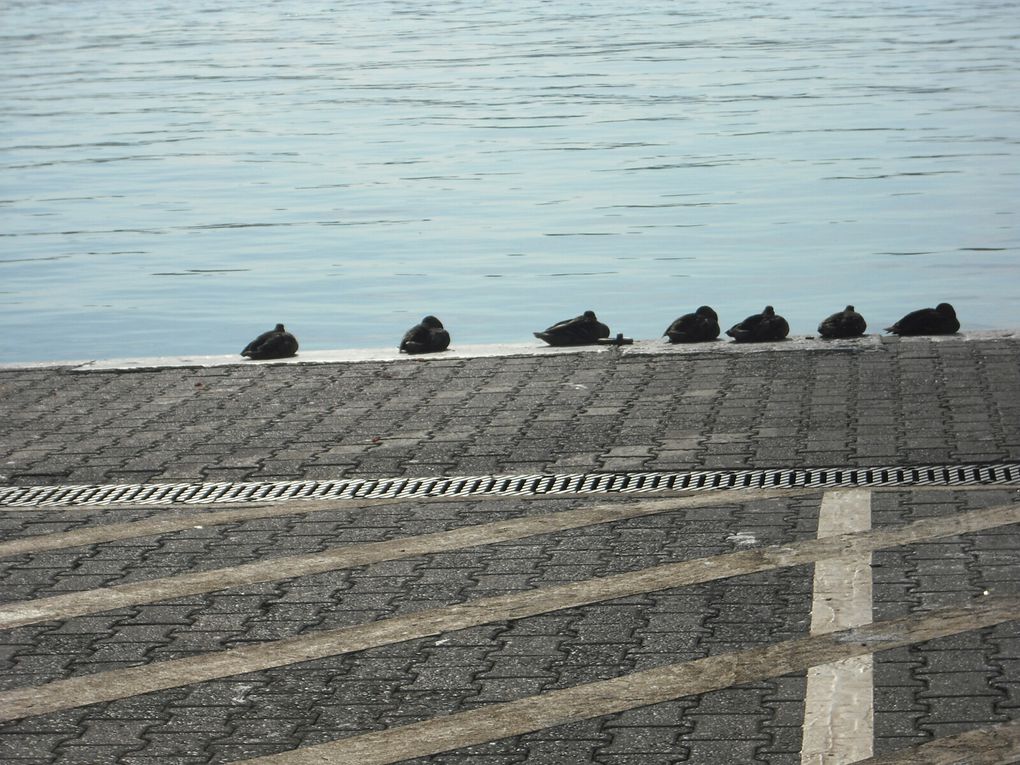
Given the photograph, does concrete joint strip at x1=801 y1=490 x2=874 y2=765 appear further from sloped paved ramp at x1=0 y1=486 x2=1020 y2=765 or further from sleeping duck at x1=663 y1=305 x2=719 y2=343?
sleeping duck at x1=663 y1=305 x2=719 y2=343

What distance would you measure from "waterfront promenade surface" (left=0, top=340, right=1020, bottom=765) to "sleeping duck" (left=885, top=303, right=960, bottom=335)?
141 cm

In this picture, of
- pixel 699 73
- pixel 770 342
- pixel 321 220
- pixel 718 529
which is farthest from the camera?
pixel 699 73

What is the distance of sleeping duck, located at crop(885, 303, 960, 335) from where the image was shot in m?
14.2

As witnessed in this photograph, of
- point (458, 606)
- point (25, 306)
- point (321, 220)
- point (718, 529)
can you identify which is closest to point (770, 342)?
point (718, 529)

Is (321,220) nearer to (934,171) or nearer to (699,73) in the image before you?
(934,171)

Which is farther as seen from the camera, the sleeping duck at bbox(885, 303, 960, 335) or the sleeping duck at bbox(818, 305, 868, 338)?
the sleeping duck at bbox(818, 305, 868, 338)

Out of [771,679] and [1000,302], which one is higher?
[771,679]

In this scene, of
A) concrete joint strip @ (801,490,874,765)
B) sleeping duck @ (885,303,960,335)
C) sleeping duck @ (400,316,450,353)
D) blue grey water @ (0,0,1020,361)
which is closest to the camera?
concrete joint strip @ (801,490,874,765)

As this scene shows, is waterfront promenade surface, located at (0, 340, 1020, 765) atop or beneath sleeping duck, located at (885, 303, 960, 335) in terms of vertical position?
atop

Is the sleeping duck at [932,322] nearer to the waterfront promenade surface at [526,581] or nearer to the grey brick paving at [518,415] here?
the grey brick paving at [518,415]

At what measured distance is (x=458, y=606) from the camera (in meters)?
7.89

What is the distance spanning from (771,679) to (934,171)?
2318 centimetres

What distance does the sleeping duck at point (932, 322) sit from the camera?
1421 centimetres

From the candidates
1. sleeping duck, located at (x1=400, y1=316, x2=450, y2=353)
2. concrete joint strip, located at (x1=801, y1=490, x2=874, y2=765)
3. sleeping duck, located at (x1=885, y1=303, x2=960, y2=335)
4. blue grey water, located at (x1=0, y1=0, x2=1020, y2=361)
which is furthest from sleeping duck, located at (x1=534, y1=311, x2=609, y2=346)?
concrete joint strip, located at (x1=801, y1=490, x2=874, y2=765)
